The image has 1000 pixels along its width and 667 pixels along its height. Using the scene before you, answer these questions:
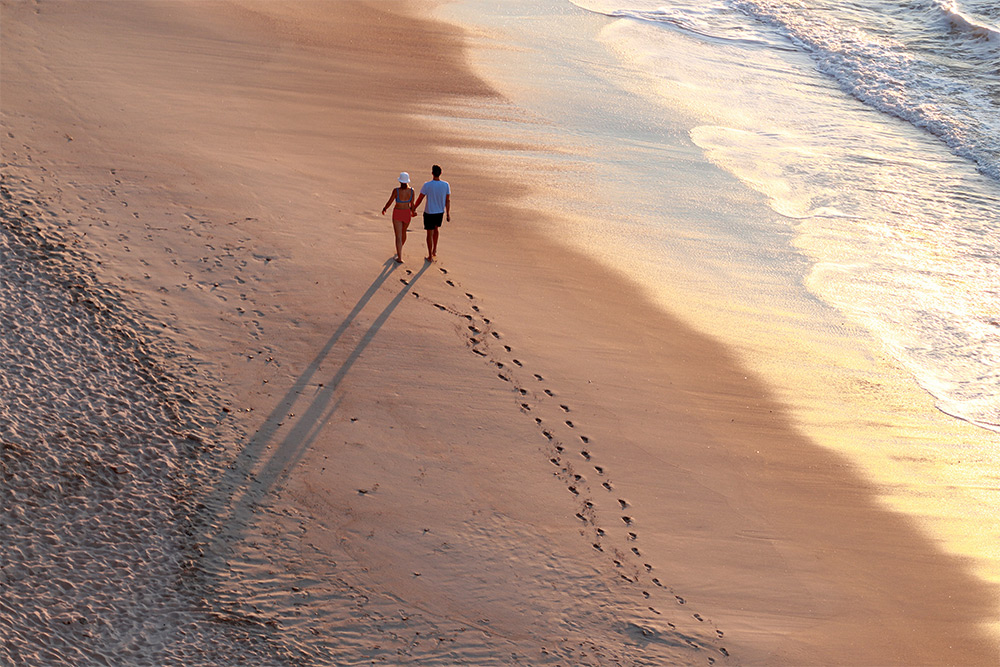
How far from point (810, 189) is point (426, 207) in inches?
259

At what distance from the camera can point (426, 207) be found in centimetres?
1008

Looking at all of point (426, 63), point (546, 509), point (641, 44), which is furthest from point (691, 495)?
point (641, 44)

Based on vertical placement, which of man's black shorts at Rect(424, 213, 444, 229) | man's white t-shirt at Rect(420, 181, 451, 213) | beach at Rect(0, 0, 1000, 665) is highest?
man's white t-shirt at Rect(420, 181, 451, 213)

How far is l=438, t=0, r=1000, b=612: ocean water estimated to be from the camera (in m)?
9.05

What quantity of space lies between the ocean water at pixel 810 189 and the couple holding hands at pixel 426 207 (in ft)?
7.03

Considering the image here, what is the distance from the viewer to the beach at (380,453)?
20.8ft

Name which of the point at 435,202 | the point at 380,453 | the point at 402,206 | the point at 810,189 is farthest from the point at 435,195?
the point at 810,189

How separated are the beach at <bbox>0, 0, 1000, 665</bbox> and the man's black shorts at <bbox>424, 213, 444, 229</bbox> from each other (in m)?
0.47

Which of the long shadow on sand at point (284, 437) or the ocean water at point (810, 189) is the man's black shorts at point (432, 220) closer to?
the long shadow on sand at point (284, 437)

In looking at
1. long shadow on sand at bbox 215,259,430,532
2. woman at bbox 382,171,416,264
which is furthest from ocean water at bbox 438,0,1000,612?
long shadow on sand at bbox 215,259,430,532

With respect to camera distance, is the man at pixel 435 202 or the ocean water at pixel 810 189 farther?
the man at pixel 435 202

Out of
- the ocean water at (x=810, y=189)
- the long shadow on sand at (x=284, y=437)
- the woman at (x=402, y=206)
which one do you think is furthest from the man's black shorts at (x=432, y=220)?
the ocean water at (x=810, y=189)

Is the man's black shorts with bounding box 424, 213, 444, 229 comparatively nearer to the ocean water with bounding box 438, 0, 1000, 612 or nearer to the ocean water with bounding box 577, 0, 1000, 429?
the ocean water with bounding box 438, 0, 1000, 612

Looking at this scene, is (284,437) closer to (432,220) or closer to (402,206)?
(402,206)
